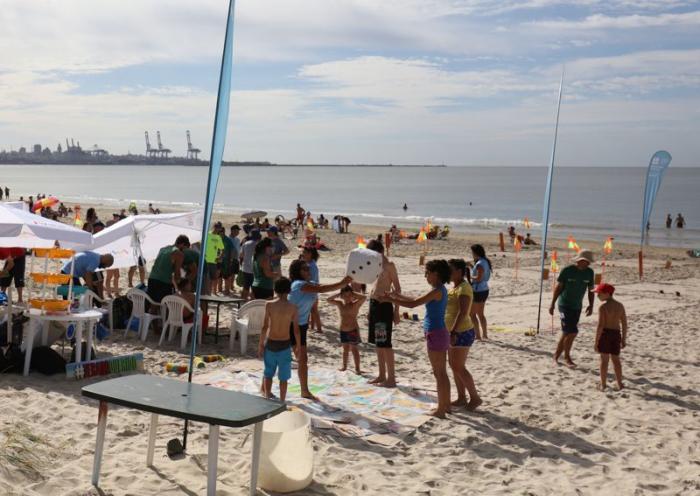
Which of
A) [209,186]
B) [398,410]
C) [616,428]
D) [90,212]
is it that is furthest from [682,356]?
[90,212]

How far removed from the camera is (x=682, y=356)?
8883mm

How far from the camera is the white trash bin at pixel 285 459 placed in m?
4.38

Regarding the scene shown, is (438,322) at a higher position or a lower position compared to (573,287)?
lower

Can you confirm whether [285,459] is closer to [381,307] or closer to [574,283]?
[381,307]

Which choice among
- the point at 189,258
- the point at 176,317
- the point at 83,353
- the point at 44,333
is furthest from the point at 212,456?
the point at 189,258

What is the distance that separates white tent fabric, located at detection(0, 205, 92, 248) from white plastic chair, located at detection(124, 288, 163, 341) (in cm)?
189

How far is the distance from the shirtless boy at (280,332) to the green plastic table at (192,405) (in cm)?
149

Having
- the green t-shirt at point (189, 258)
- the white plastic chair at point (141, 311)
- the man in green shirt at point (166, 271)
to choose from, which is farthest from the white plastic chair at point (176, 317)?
the green t-shirt at point (189, 258)

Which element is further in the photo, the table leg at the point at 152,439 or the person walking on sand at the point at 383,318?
the person walking on sand at the point at 383,318

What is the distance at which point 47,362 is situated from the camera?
22.7ft

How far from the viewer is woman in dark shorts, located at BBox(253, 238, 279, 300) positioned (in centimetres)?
876

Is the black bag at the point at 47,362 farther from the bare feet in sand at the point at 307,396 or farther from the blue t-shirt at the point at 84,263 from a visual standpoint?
the bare feet in sand at the point at 307,396

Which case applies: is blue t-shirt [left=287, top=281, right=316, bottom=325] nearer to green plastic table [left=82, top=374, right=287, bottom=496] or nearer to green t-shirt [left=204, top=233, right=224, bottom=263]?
green plastic table [left=82, top=374, right=287, bottom=496]

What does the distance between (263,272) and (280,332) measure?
3.16 m
